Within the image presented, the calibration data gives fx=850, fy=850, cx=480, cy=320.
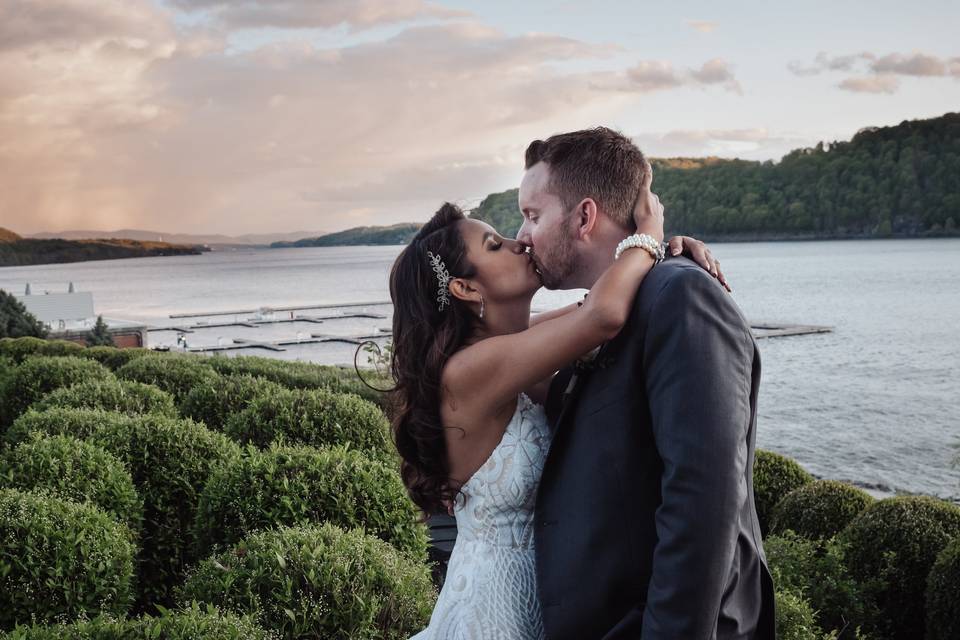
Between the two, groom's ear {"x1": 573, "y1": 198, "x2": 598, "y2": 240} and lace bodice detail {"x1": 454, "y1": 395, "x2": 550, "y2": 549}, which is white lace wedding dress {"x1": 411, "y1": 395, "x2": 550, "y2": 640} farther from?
groom's ear {"x1": 573, "y1": 198, "x2": 598, "y2": 240}

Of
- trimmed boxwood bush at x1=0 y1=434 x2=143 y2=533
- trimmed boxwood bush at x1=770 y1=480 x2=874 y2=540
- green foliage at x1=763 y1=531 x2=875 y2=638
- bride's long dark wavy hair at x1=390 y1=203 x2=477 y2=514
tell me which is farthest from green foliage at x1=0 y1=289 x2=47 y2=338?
bride's long dark wavy hair at x1=390 y1=203 x2=477 y2=514

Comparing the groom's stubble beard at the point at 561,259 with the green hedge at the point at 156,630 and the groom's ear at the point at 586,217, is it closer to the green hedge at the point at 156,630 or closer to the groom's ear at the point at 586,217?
the groom's ear at the point at 586,217

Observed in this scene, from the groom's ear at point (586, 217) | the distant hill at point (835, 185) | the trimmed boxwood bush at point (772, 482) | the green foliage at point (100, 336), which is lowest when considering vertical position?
the green foliage at point (100, 336)

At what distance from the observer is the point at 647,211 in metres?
2.69

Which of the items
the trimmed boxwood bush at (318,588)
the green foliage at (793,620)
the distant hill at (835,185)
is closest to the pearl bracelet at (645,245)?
the trimmed boxwood bush at (318,588)

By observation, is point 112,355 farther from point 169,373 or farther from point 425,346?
point 425,346

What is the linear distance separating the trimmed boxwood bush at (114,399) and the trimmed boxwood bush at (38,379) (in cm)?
167

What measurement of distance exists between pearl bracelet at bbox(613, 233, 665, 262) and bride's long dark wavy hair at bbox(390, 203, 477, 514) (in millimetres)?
632

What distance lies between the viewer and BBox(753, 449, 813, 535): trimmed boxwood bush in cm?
981

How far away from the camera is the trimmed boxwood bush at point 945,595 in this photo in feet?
23.0

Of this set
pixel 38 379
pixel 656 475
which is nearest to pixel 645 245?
pixel 656 475

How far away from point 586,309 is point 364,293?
489ft

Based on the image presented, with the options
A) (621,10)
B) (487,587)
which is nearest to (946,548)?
(487,587)

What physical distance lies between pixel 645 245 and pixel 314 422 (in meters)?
5.17
